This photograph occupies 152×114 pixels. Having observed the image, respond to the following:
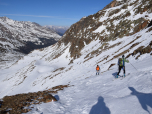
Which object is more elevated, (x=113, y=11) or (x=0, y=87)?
(x=113, y=11)

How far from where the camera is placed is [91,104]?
23.1ft

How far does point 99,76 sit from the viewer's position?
47.5 ft

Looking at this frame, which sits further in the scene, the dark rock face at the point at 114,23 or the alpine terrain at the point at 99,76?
the dark rock face at the point at 114,23

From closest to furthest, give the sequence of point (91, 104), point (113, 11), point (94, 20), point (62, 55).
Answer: point (91, 104) < point (113, 11) < point (94, 20) < point (62, 55)

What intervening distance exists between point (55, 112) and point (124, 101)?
4198 millimetres

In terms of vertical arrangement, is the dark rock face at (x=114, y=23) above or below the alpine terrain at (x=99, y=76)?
above

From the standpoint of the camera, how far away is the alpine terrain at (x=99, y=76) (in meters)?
6.53

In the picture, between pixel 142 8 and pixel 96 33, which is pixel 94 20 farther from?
pixel 142 8

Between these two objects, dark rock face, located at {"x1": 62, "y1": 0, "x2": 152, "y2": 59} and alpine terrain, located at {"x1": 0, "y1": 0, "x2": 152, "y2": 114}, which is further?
dark rock face, located at {"x1": 62, "y1": 0, "x2": 152, "y2": 59}

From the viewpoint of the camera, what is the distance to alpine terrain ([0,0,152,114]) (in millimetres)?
6531

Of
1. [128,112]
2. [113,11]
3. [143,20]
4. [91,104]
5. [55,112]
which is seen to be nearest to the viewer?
[128,112]

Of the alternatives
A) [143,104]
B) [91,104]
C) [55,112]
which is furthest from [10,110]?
[143,104]

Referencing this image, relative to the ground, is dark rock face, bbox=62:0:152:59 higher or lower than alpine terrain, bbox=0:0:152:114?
higher

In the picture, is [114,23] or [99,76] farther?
[114,23]
